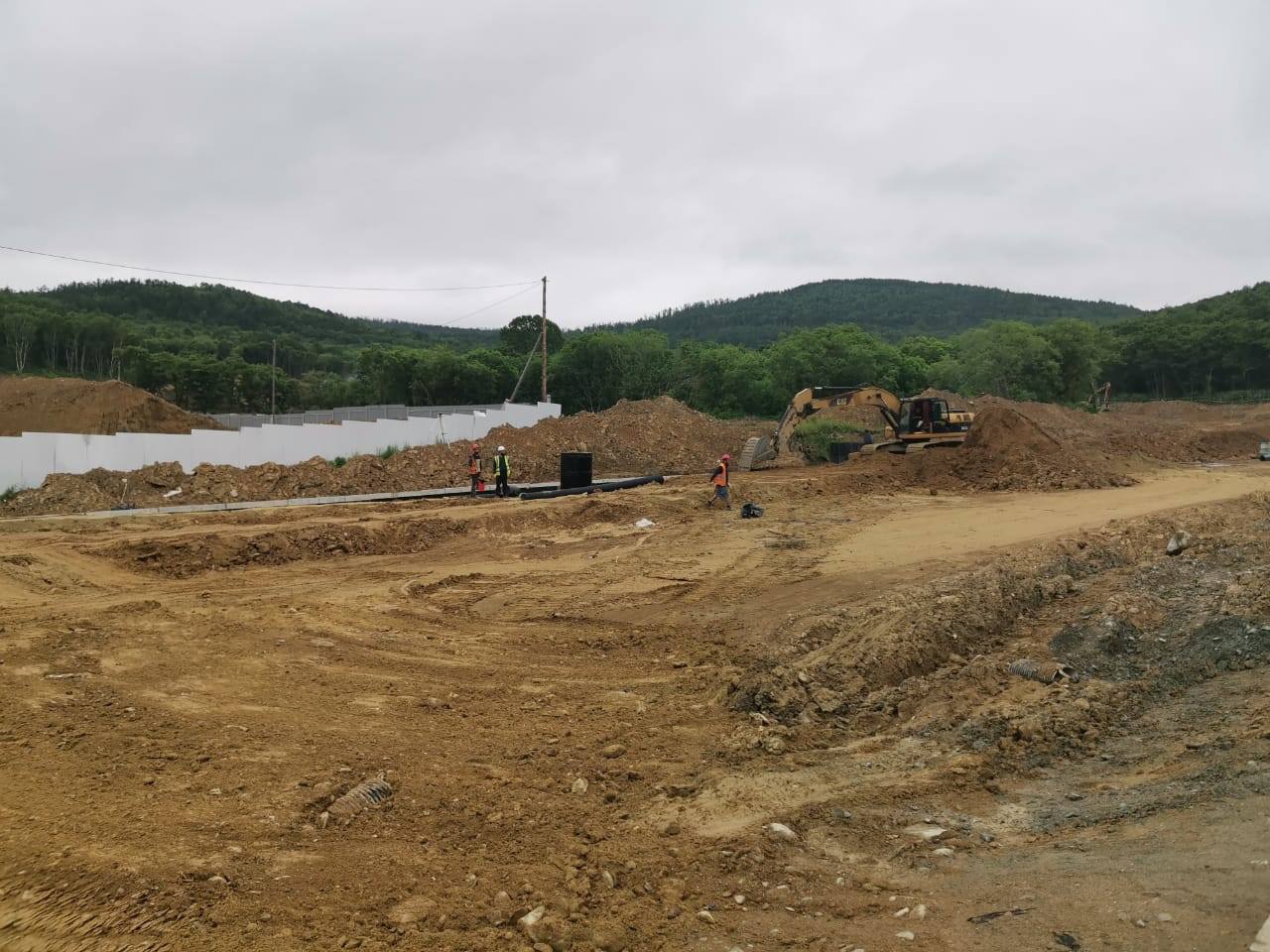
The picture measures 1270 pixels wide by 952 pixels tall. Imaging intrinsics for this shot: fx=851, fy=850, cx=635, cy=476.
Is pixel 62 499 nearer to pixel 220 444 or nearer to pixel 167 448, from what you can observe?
pixel 167 448

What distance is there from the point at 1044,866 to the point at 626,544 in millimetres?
11351

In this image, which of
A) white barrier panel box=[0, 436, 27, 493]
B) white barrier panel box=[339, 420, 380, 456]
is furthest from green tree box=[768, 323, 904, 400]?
white barrier panel box=[0, 436, 27, 493]

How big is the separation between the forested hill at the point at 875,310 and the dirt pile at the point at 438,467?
335ft

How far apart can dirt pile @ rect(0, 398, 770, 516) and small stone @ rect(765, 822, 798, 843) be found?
20722 mm

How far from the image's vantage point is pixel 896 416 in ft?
83.7

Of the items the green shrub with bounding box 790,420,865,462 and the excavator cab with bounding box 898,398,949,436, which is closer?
the excavator cab with bounding box 898,398,949,436

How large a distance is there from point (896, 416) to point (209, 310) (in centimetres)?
11205

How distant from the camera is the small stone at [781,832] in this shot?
459 centimetres

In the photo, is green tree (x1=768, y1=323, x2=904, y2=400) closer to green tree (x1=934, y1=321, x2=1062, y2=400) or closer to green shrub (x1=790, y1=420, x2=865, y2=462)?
green tree (x1=934, y1=321, x2=1062, y2=400)

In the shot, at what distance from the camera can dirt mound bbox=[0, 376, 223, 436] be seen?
106 feet

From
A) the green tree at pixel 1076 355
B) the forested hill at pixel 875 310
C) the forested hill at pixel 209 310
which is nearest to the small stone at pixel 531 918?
the green tree at pixel 1076 355

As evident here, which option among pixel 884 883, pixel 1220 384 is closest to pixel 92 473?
pixel 884 883

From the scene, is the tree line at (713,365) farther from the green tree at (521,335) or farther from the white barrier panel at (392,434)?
the white barrier panel at (392,434)

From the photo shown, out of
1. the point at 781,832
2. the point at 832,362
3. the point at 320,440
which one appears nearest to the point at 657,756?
the point at 781,832
